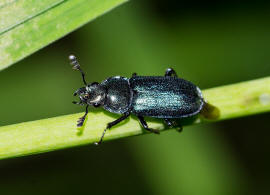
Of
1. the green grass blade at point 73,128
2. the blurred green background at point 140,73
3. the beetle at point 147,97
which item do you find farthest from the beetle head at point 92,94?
the green grass blade at point 73,128

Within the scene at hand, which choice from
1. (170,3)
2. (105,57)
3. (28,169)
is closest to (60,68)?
(105,57)

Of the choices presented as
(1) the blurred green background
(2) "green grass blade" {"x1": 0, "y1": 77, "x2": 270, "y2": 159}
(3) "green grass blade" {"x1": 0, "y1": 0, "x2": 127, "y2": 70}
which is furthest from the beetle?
(3) "green grass blade" {"x1": 0, "y1": 0, "x2": 127, "y2": 70}

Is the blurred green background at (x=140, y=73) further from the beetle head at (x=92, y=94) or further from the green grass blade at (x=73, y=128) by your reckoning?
the green grass blade at (x=73, y=128)

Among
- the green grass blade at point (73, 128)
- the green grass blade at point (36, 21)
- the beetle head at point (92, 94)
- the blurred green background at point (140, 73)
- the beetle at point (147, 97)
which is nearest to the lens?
the green grass blade at point (73, 128)

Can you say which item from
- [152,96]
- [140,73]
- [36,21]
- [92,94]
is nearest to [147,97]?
[152,96]

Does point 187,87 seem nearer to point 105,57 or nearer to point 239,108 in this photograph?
point 239,108

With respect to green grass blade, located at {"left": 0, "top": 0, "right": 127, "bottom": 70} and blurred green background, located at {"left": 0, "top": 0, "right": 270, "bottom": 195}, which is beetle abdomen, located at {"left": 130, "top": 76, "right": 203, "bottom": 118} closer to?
blurred green background, located at {"left": 0, "top": 0, "right": 270, "bottom": 195}
